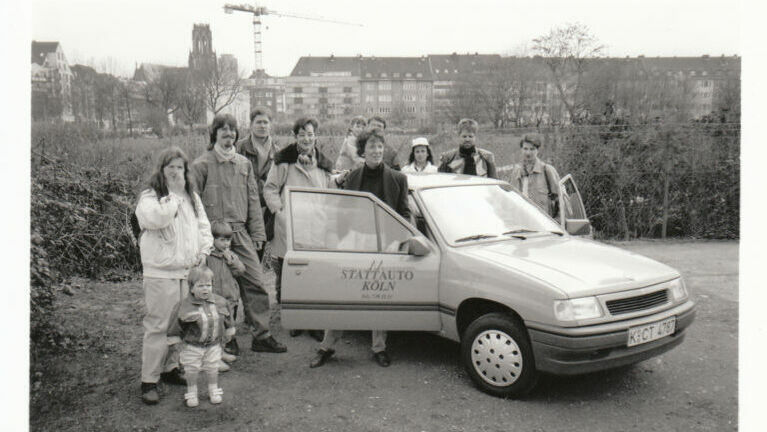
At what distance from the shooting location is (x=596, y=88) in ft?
115

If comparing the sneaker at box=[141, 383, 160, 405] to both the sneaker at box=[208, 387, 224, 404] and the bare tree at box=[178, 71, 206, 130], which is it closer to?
the sneaker at box=[208, 387, 224, 404]

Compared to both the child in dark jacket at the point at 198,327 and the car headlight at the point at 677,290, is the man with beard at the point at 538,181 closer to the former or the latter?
the car headlight at the point at 677,290

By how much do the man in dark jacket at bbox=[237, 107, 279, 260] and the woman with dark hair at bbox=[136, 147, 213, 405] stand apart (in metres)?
1.46

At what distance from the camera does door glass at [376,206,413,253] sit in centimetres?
510

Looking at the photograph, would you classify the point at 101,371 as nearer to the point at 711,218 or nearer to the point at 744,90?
the point at 744,90

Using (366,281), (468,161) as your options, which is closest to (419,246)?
(366,281)

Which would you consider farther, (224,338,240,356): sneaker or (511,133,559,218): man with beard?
(511,133,559,218): man with beard

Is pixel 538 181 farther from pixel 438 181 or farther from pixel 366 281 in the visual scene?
pixel 366 281

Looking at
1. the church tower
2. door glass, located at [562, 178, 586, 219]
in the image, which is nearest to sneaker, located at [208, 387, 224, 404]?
door glass, located at [562, 178, 586, 219]

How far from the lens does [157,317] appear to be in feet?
14.8

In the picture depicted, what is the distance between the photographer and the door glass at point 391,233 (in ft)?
16.7

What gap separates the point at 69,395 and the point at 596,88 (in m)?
34.6

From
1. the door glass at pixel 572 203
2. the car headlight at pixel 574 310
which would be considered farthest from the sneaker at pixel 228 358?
the door glass at pixel 572 203
